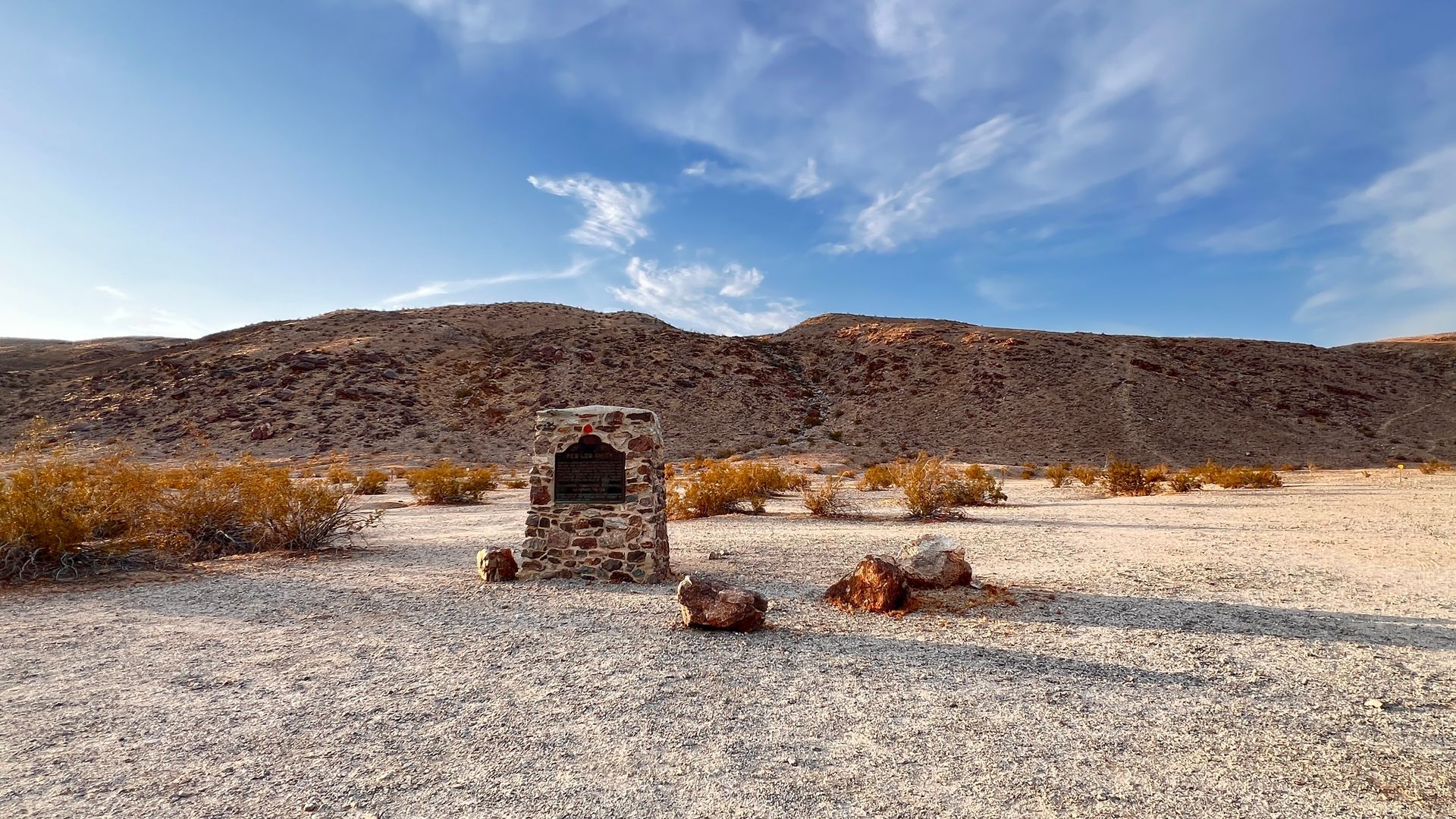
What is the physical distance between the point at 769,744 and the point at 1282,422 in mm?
46668

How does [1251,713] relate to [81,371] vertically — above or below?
below

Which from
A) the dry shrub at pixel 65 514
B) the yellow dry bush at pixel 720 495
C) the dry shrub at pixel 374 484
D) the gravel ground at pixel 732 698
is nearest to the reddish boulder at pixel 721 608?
the gravel ground at pixel 732 698

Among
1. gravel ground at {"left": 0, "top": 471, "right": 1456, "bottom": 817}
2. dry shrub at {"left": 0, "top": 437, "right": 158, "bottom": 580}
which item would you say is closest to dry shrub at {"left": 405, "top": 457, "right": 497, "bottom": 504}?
dry shrub at {"left": 0, "top": 437, "right": 158, "bottom": 580}

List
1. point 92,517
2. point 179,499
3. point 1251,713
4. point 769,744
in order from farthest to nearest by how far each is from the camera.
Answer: point 179,499
point 92,517
point 1251,713
point 769,744

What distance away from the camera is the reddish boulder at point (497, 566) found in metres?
8.22

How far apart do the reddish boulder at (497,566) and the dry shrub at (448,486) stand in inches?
448

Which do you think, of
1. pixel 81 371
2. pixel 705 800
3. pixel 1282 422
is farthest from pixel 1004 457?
pixel 81 371

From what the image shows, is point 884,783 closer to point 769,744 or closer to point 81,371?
point 769,744

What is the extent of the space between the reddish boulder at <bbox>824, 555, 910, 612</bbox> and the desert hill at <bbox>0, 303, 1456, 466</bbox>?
2736cm

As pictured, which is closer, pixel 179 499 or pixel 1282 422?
pixel 179 499

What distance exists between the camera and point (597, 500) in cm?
820

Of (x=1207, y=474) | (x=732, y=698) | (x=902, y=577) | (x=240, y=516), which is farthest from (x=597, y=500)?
(x=1207, y=474)

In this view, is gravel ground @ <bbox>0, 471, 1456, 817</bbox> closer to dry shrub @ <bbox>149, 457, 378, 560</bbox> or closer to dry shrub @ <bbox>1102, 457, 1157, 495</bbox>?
dry shrub @ <bbox>149, 457, 378, 560</bbox>

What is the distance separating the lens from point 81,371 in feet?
148
